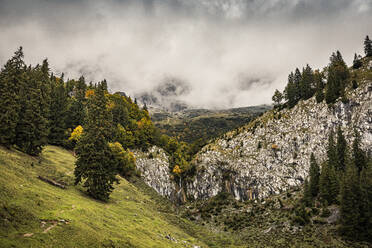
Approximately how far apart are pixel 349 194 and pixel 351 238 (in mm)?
10828

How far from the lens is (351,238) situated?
162 ft

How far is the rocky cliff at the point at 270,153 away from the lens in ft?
273

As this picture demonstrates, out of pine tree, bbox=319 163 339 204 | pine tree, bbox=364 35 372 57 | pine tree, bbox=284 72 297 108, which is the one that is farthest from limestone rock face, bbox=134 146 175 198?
pine tree, bbox=364 35 372 57

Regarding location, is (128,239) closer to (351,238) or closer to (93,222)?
(93,222)

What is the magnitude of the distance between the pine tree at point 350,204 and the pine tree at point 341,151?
1902 centimetres

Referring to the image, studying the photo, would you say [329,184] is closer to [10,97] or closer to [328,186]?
[328,186]

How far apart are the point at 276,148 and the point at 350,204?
4388cm

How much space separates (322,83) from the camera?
10288 centimetres

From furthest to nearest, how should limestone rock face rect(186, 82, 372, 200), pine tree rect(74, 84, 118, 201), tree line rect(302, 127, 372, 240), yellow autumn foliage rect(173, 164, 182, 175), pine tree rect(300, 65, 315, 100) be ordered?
pine tree rect(300, 65, 315, 100)
yellow autumn foliage rect(173, 164, 182, 175)
limestone rock face rect(186, 82, 372, 200)
tree line rect(302, 127, 372, 240)
pine tree rect(74, 84, 118, 201)

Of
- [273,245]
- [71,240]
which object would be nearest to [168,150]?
[273,245]

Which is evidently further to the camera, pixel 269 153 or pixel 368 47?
pixel 368 47

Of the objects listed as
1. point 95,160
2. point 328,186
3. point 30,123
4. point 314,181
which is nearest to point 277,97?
point 314,181

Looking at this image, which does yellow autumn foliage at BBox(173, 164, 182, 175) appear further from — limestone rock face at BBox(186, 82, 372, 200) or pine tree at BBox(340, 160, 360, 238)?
pine tree at BBox(340, 160, 360, 238)

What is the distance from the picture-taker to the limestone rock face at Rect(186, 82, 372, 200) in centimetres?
8288
